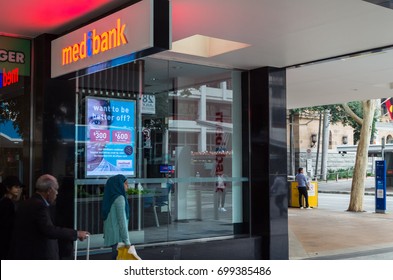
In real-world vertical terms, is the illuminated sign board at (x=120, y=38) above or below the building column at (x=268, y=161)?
above

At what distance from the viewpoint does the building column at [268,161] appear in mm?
10062

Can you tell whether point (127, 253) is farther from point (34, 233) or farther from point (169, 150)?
point (169, 150)

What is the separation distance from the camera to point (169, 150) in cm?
956

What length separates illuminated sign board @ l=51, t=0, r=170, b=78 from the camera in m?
5.21

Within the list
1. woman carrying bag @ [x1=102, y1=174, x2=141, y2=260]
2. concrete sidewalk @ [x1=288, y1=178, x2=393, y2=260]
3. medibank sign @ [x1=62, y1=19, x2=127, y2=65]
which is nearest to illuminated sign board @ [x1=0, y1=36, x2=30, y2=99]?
medibank sign @ [x1=62, y1=19, x2=127, y2=65]

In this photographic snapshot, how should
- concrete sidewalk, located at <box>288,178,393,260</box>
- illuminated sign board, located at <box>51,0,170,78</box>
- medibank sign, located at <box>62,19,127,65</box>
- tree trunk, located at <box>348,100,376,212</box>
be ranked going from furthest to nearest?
1. tree trunk, located at <box>348,100,376,212</box>
2. concrete sidewalk, located at <box>288,178,393,260</box>
3. medibank sign, located at <box>62,19,127,65</box>
4. illuminated sign board, located at <box>51,0,170,78</box>

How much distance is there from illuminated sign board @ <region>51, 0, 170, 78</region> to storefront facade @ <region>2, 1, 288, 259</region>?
545 millimetres

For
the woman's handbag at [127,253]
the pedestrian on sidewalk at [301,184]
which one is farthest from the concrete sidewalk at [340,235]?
the woman's handbag at [127,253]

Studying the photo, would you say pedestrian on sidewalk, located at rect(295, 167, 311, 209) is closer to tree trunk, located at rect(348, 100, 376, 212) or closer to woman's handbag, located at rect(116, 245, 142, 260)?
tree trunk, located at rect(348, 100, 376, 212)

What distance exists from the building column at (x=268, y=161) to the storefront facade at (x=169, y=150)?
20 millimetres

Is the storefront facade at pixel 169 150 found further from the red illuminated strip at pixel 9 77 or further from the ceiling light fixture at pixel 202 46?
the ceiling light fixture at pixel 202 46

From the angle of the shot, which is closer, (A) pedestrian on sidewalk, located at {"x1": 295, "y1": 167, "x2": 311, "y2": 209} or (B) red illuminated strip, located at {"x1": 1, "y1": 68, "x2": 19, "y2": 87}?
(B) red illuminated strip, located at {"x1": 1, "y1": 68, "x2": 19, "y2": 87}

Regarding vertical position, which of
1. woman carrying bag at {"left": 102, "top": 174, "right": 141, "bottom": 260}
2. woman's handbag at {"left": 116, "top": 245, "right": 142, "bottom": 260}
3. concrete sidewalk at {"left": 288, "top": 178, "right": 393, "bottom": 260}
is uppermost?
woman carrying bag at {"left": 102, "top": 174, "right": 141, "bottom": 260}
